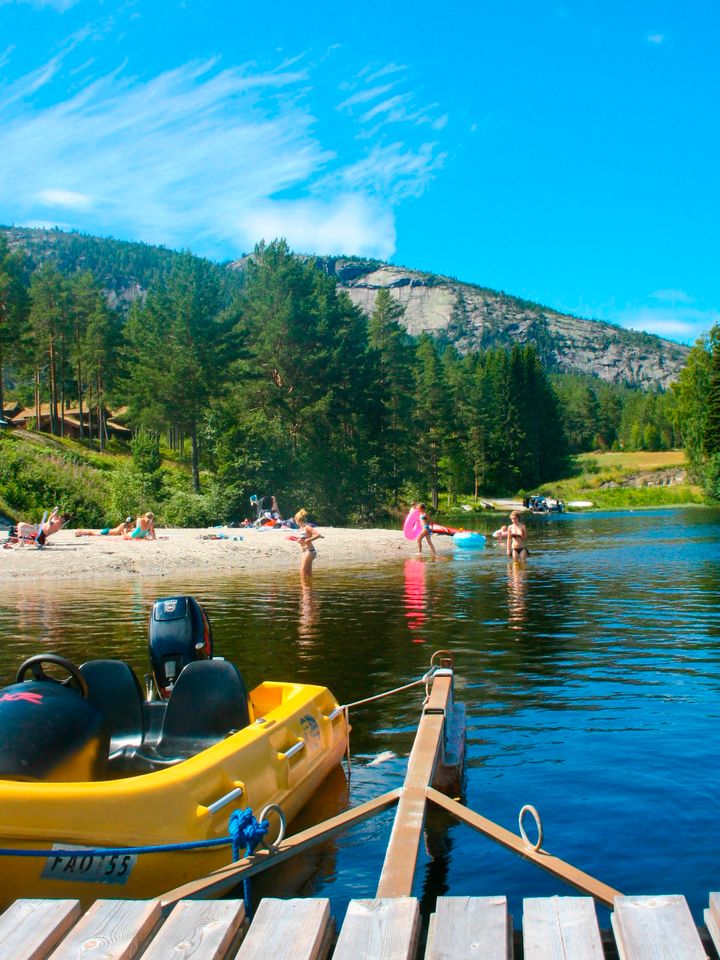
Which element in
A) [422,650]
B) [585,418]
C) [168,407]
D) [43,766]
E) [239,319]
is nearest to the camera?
[43,766]

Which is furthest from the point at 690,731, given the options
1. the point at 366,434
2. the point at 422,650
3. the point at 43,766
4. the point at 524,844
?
the point at 366,434

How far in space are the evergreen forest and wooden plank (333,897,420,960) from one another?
1417 inches

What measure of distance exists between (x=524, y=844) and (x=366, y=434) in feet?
202

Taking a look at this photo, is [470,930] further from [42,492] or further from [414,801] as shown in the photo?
[42,492]

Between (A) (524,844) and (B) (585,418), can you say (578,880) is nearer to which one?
(A) (524,844)

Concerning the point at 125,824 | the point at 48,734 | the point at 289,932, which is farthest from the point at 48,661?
the point at 289,932

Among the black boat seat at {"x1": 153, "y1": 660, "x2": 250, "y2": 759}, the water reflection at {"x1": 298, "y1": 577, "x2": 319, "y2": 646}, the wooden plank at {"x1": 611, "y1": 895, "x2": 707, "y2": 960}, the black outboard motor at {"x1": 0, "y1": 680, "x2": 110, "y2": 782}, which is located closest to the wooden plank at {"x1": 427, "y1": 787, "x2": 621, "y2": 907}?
the wooden plank at {"x1": 611, "y1": 895, "x2": 707, "y2": 960}

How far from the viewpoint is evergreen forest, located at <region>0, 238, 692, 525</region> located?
5056 centimetres

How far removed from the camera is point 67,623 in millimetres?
16562

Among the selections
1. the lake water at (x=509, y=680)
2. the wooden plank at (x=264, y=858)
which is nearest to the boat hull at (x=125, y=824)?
the wooden plank at (x=264, y=858)

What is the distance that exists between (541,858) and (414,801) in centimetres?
106

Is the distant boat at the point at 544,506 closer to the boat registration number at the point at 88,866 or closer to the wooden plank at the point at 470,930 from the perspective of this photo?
the boat registration number at the point at 88,866

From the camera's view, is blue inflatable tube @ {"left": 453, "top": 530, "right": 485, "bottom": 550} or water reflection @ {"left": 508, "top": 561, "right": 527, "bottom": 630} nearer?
water reflection @ {"left": 508, "top": 561, "right": 527, "bottom": 630}

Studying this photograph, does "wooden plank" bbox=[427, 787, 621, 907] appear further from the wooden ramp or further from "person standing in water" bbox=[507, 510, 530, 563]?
"person standing in water" bbox=[507, 510, 530, 563]
